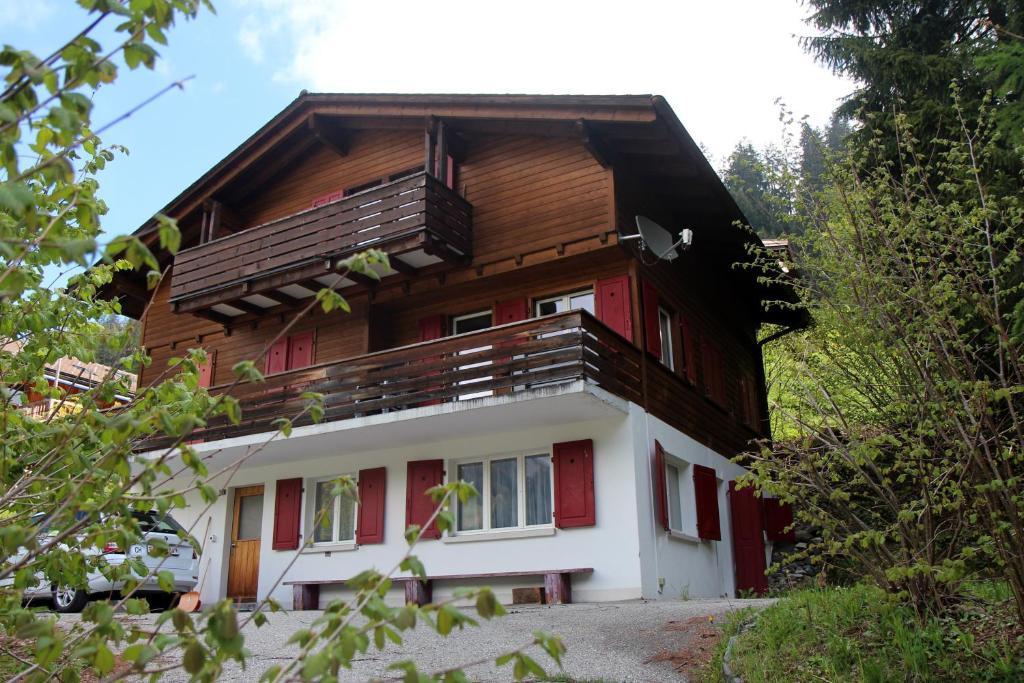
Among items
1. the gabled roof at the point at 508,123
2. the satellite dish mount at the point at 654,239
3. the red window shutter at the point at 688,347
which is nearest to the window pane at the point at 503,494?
the satellite dish mount at the point at 654,239

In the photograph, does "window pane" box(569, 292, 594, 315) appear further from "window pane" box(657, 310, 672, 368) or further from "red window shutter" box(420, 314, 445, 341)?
"red window shutter" box(420, 314, 445, 341)

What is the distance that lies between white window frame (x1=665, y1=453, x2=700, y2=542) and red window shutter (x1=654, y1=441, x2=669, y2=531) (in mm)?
678

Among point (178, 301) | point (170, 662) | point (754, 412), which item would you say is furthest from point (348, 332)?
point (754, 412)

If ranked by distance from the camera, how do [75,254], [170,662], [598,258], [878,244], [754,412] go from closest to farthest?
[75,254]
[878,244]
[170,662]
[598,258]
[754,412]

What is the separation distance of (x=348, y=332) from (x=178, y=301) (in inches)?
125

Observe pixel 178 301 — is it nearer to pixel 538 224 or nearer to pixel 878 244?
pixel 538 224

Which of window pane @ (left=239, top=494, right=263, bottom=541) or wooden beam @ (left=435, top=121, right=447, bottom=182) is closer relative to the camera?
wooden beam @ (left=435, top=121, right=447, bottom=182)

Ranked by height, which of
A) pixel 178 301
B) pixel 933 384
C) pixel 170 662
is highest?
pixel 178 301

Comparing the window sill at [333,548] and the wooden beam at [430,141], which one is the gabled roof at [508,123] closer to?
the wooden beam at [430,141]

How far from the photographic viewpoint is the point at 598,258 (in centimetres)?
1352

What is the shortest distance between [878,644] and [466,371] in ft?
24.6

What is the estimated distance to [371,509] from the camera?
45.4 feet

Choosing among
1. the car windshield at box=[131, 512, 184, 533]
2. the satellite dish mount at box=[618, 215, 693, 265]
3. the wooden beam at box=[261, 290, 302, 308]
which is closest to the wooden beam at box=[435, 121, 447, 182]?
Answer: the satellite dish mount at box=[618, 215, 693, 265]

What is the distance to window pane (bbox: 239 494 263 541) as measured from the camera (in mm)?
15570
